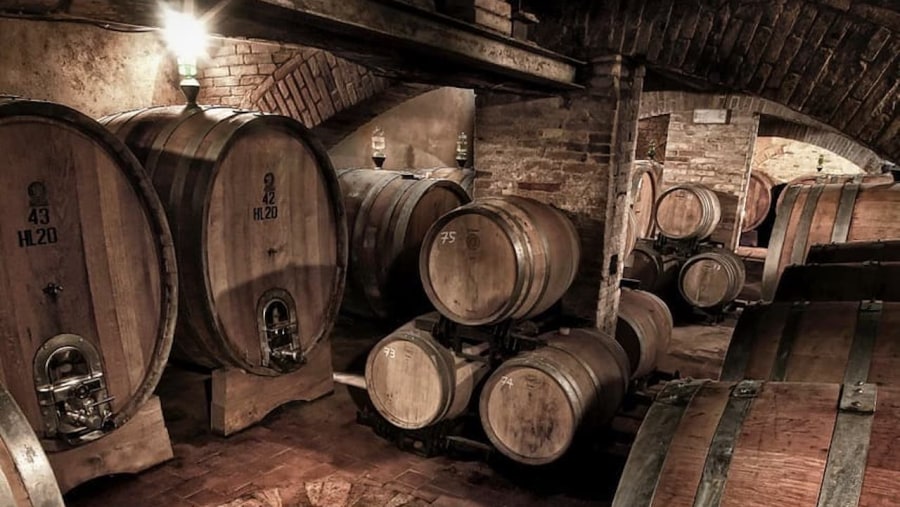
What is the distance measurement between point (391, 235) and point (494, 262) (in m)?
1.70

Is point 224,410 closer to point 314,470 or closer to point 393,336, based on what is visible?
point 314,470

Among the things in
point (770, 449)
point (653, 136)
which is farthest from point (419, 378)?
point (653, 136)

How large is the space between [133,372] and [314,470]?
3.55 feet

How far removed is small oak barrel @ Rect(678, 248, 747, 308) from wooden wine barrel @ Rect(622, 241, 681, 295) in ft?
0.52

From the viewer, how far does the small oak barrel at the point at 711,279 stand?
6148 millimetres

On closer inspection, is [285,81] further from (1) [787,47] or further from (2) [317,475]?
(1) [787,47]

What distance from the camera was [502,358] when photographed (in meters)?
3.42

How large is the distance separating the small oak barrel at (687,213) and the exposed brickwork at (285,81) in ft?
12.0

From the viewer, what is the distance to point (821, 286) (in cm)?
278

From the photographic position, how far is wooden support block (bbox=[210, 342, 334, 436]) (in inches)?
131

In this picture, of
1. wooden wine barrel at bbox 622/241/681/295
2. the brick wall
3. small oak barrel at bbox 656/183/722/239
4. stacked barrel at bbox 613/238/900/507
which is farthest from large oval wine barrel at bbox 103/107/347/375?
the brick wall

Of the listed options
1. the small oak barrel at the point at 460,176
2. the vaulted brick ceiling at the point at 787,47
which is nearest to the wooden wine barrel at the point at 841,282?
the vaulted brick ceiling at the point at 787,47

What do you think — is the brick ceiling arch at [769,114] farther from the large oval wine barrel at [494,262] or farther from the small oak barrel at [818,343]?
the small oak barrel at [818,343]

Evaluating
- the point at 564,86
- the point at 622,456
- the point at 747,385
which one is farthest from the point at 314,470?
the point at 564,86
